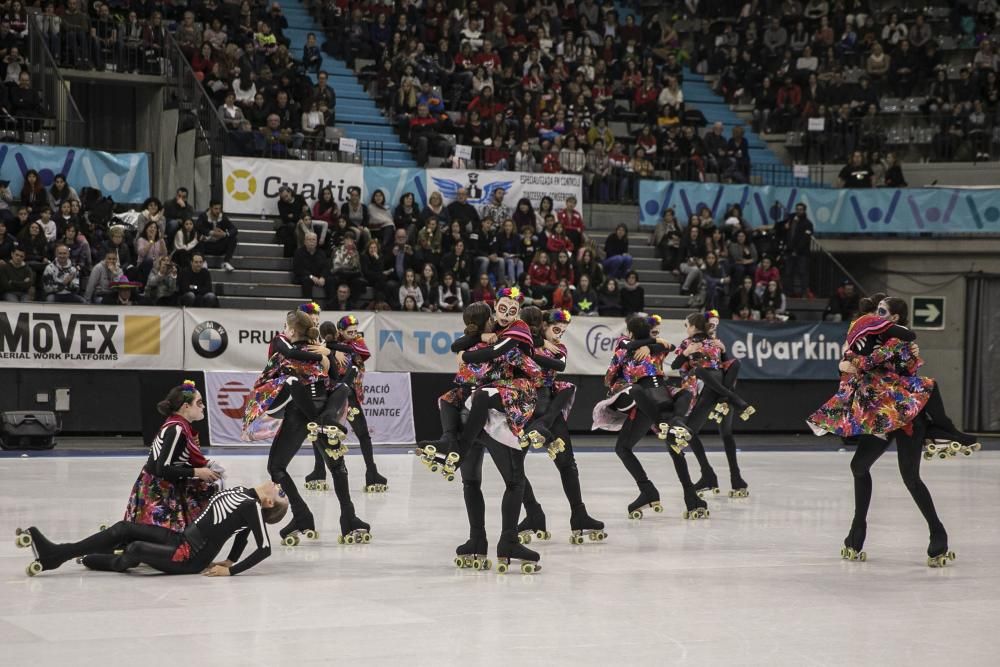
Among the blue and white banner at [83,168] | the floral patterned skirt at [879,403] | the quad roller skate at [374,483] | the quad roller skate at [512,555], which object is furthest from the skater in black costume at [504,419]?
the blue and white banner at [83,168]

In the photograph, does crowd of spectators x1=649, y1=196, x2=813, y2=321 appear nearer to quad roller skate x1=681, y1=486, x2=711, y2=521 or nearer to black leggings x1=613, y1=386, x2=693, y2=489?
quad roller skate x1=681, y1=486, x2=711, y2=521

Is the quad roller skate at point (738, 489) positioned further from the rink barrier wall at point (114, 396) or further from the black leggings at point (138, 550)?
the rink barrier wall at point (114, 396)

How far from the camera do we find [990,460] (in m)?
22.3

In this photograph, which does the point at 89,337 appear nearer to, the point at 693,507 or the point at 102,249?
the point at 102,249

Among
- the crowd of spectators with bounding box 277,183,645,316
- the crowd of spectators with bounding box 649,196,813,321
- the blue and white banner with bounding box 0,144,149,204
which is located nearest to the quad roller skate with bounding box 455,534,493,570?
the crowd of spectators with bounding box 277,183,645,316

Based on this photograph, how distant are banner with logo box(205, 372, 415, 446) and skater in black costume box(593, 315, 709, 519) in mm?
9138

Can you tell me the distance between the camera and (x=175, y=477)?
29.9 feet

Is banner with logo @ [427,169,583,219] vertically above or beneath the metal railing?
beneath

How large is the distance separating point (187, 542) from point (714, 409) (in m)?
7.36

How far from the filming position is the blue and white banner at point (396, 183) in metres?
25.8

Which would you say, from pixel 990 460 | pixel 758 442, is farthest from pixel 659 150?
pixel 990 460

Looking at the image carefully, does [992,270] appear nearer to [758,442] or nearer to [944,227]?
[944,227]

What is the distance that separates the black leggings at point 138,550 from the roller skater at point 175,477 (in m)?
0.12

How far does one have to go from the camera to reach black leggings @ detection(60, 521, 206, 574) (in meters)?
9.00
